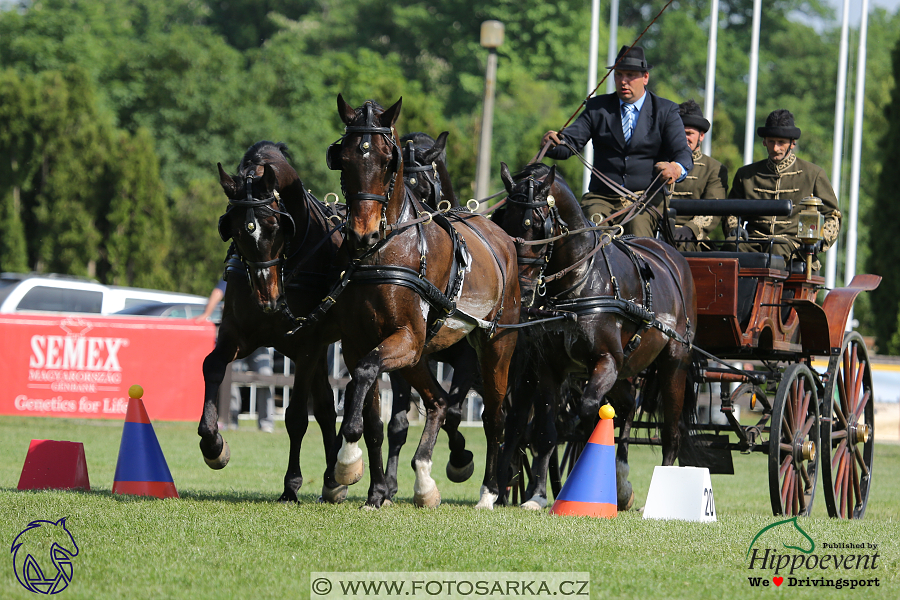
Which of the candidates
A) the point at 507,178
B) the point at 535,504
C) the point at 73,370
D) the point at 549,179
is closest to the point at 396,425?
the point at 535,504

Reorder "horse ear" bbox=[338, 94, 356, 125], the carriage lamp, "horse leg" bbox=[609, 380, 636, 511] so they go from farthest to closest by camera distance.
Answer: the carriage lamp
"horse leg" bbox=[609, 380, 636, 511]
"horse ear" bbox=[338, 94, 356, 125]

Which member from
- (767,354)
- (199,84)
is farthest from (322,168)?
(767,354)

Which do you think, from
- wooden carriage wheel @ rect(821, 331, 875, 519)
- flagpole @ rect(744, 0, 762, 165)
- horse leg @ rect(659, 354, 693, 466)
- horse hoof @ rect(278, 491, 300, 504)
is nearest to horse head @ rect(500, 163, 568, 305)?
horse leg @ rect(659, 354, 693, 466)

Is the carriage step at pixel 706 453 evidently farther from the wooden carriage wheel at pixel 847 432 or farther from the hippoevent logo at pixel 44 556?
the hippoevent logo at pixel 44 556

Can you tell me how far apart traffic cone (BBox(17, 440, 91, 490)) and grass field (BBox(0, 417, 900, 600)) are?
556mm

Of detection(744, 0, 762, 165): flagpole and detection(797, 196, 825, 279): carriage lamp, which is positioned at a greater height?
detection(744, 0, 762, 165): flagpole

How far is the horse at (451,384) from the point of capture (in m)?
7.80

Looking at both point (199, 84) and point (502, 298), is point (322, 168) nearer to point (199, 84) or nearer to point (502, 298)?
point (199, 84)

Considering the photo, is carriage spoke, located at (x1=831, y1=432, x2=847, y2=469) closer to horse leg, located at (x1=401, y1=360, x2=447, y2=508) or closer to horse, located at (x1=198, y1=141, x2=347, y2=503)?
horse leg, located at (x1=401, y1=360, x2=447, y2=508)

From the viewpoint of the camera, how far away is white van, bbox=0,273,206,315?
19672mm

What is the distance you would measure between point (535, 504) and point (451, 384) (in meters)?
1.05

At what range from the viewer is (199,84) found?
39.0 metres

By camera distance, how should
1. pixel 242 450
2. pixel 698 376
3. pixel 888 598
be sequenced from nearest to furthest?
pixel 888 598 < pixel 698 376 < pixel 242 450

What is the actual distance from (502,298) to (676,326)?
152 cm
